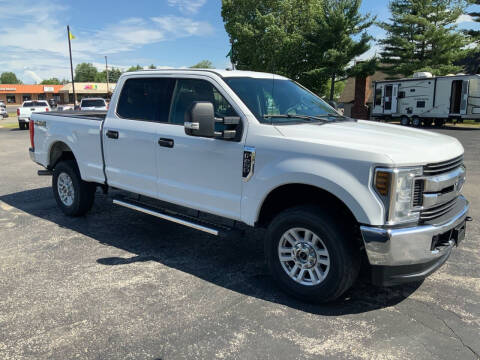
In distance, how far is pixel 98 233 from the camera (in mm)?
5359

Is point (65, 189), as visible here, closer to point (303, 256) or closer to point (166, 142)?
point (166, 142)

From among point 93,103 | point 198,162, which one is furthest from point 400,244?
point 93,103

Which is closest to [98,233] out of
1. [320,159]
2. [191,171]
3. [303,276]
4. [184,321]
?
[191,171]

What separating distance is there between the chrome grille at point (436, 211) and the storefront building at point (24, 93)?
10033cm

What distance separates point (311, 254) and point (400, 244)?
2.51 ft

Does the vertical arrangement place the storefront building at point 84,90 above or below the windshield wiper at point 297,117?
above

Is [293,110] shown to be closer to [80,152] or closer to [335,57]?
[80,152]

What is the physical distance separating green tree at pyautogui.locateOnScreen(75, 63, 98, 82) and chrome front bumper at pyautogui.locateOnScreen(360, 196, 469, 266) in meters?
165

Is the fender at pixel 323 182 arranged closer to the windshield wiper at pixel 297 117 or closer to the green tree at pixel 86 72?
the windshield wiper at pixel 297 117

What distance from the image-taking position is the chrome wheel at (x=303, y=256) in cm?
346

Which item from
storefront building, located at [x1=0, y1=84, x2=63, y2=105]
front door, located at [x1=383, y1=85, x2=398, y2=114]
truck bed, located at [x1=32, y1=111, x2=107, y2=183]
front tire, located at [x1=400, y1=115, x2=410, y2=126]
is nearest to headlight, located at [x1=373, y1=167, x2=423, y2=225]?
truck bed, located at [x1=32, y1=111, x2=107, y2=183]

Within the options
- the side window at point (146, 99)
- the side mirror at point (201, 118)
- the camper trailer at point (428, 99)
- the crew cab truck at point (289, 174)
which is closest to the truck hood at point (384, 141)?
the crew cab truck at point (289, 174)

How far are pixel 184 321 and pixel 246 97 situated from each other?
7.03 ft

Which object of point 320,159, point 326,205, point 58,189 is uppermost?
point 320,159
